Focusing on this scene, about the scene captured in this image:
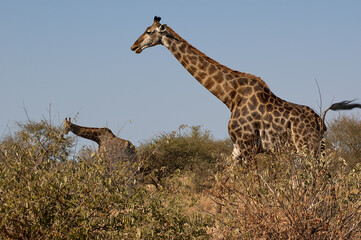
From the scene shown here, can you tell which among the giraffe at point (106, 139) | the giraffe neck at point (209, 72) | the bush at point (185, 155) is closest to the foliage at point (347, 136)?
the bush at point (185, 155)

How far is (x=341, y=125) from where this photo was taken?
20562 mm

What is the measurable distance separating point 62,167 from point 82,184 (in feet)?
2.67

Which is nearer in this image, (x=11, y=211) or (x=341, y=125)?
(x=11, y=211)

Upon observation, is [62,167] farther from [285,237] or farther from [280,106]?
[280,106]

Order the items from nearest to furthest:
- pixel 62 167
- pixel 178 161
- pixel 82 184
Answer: pixel 82 184 → pixel 62 167 → pixel 178 161

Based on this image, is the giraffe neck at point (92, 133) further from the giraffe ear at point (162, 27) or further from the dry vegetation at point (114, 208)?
the dry vegetation at point (114, 208)

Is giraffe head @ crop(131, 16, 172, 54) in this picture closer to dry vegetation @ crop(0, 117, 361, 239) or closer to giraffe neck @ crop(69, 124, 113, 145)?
dry vegetation @ crop(0, 117, 361, 239)

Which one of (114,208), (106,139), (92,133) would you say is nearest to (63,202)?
(114,208)

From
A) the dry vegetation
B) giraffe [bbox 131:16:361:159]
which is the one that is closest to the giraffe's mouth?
giraffe [bbox 131:16:361:159]

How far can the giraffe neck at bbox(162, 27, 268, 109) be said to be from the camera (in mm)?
10914

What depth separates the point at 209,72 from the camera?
37.6ft

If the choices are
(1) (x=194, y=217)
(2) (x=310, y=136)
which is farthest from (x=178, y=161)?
(1) (x=194, y=217)

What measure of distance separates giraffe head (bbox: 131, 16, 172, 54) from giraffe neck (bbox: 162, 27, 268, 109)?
85mm

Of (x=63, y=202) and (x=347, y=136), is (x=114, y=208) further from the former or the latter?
(x=347, y=136)
